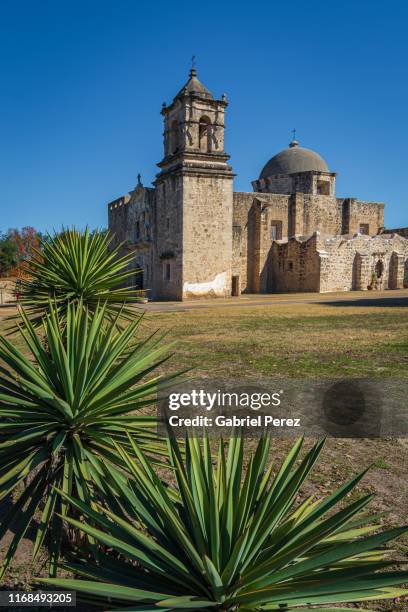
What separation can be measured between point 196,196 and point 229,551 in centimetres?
2548

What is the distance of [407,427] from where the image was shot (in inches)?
192

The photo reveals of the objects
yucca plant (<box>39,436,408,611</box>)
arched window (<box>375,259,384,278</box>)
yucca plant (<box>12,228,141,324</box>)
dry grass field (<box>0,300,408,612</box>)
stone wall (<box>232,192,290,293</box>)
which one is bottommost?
dry grass field (<box>0,300,408,612</box>)

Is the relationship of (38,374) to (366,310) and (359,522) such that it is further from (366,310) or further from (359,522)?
(366,310)

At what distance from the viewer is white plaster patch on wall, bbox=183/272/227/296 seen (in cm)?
2638

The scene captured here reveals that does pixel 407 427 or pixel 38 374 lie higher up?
pixel 38 374

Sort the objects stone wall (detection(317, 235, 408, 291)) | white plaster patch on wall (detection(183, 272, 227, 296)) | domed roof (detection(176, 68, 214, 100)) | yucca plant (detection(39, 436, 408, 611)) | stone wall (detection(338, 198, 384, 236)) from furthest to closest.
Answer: stone wall (detection(338, 198, 384, 236))
stone wall (detection(317, 235, 408, 291))
white plaster patch on wall (detection(183, 272, 227, 296))
domed roof (detection(176, 68, 214, 100))
yucca plant (detection(39, 436, 408, 611))

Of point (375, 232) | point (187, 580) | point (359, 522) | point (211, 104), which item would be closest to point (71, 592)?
point (187, 580)

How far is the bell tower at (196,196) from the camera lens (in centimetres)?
2553

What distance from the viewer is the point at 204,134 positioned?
85.7 feet

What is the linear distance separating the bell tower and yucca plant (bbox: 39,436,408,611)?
24445mm

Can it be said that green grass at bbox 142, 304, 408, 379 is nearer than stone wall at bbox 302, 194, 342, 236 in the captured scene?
Yes

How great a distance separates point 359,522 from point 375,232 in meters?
38.6

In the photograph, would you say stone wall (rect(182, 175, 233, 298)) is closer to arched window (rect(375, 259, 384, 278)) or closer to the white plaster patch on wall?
the white plaster patch on wall

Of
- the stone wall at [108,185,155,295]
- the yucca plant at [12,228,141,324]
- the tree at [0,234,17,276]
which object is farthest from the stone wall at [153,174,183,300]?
the yucca plant at [12,228,141,324]
